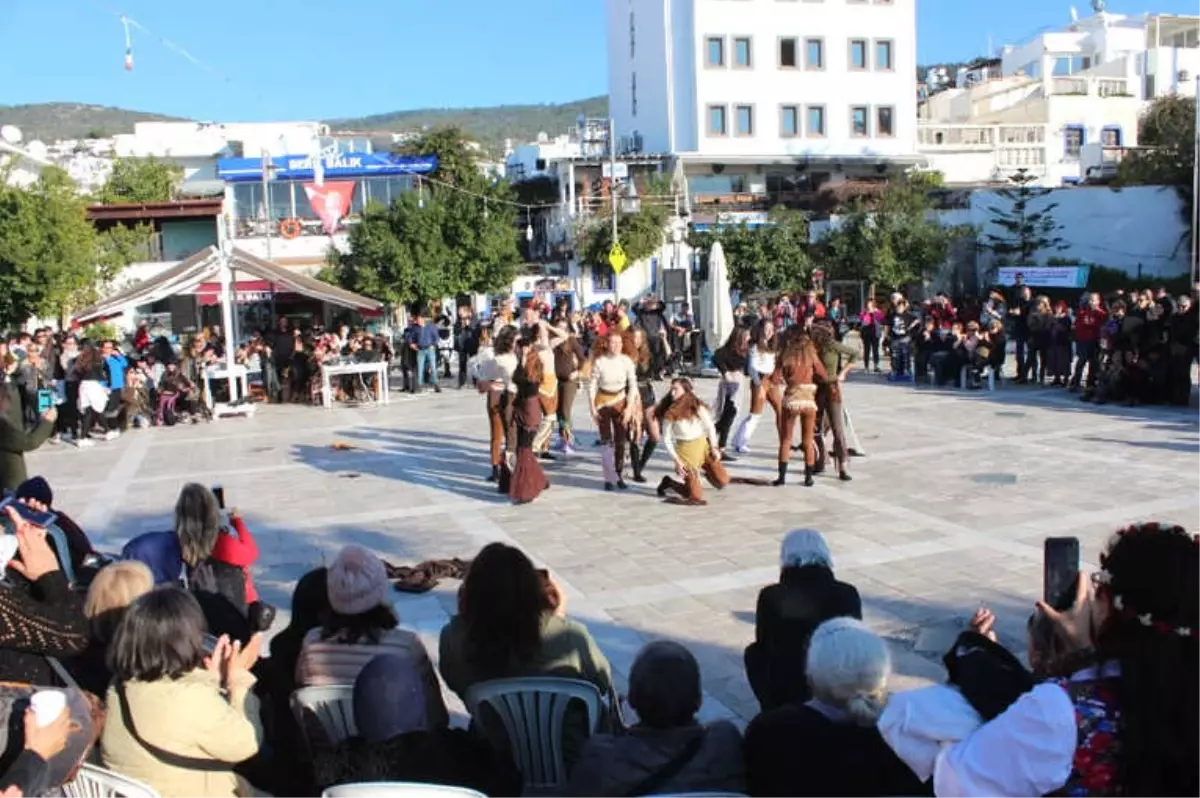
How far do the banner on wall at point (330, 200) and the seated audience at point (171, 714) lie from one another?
4131cm

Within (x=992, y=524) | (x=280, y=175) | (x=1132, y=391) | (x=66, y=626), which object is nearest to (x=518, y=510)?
(x=992, y=524)

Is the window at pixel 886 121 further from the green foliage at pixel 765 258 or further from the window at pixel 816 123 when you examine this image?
the green foliage at pixel 765 258

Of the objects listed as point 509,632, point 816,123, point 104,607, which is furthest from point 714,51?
point 104,607

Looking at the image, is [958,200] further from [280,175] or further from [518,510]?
[518,510]

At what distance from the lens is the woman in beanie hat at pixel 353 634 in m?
4.01

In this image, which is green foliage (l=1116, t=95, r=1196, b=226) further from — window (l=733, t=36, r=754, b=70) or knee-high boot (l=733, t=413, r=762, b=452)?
knee-high boot (l=733, t=413, r=762, b=452)

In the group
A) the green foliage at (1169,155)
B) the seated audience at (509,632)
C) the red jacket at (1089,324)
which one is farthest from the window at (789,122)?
the seated audience at (509,632)

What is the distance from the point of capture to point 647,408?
40.4 feet

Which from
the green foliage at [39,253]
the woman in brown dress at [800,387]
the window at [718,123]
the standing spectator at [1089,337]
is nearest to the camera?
the woman in brown dress at [800,387]

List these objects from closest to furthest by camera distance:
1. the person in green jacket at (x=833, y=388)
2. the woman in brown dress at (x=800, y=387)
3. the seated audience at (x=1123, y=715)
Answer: the seated audience at (x=1123, y=715) < the woman in brown dress at (x=800, y=387) < the person in green jacket at (x=833, y=388)

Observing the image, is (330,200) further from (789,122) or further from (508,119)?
(508,119)

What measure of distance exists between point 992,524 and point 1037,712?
23.4 feet

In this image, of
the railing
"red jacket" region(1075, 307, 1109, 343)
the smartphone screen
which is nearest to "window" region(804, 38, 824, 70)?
the railing

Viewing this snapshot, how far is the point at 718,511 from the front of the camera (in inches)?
A: 392
